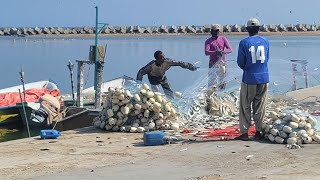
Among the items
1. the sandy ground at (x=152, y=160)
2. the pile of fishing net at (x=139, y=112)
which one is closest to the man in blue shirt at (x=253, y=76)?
the sandy ground at (x=152, y=160)

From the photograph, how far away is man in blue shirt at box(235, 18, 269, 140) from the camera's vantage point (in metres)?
9.44

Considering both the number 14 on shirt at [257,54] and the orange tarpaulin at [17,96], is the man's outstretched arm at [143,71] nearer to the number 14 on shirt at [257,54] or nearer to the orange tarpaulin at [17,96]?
the number 14 on shirt at [257,54]

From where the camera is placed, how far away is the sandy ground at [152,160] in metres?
7.64

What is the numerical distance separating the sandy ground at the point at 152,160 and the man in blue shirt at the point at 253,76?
415mm

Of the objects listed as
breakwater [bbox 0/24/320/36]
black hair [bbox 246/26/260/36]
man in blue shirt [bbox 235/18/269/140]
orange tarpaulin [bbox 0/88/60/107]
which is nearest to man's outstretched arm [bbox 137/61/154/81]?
man in blue shirt [bbox 235/18/269/140]

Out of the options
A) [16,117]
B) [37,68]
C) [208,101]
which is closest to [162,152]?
[208,101]

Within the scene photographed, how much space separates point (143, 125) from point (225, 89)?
274cm

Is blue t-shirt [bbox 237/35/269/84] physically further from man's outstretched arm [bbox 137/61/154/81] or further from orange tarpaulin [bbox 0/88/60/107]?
orange tarpaulin [bbox 0/88/60/107]

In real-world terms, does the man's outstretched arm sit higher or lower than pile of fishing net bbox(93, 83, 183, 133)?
higher

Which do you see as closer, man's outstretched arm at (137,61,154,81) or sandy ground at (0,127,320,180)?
sandy ground at (0,127,320,180)

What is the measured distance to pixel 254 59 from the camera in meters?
9.44

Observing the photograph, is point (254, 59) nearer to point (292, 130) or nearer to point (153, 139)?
point (292, 130)

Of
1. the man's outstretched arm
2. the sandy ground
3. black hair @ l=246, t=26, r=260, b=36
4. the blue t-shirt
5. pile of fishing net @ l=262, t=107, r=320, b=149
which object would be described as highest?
black hair @ l=246, t=26, r=260, b=36

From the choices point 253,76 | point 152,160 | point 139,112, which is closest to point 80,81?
point 139,112
